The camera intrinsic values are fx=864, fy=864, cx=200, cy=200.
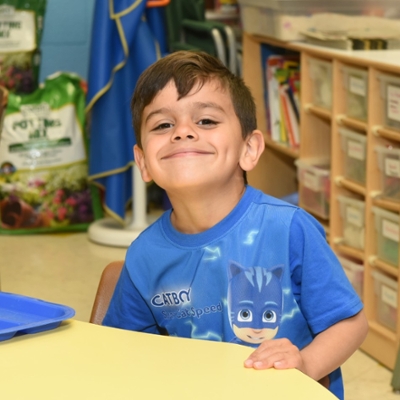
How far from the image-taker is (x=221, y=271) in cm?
126

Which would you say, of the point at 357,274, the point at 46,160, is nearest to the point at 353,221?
the point at 357,274

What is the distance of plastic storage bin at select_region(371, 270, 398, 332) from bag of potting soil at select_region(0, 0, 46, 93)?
2.19 m

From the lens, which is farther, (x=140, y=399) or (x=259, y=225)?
(x=259, y=225)

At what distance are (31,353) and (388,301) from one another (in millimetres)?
1760

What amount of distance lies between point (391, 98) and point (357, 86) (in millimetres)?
212

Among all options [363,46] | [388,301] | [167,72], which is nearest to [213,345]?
[167,72]

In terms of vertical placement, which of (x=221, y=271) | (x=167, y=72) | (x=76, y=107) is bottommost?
(x=76, y=107)

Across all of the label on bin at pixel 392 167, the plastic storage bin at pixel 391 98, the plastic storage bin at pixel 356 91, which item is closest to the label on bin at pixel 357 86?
the plastic storage bin at pixel 356 91

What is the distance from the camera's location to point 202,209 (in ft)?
4.37

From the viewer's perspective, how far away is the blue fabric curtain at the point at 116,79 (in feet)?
11.5

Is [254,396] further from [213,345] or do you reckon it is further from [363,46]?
[363,46]

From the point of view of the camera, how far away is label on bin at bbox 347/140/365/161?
8.91 feet

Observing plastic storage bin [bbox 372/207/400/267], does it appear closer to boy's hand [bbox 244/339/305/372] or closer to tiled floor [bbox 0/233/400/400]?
tiled floor [bbox 0/233/400/400]

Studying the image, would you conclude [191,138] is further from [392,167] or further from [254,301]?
[392,167]
